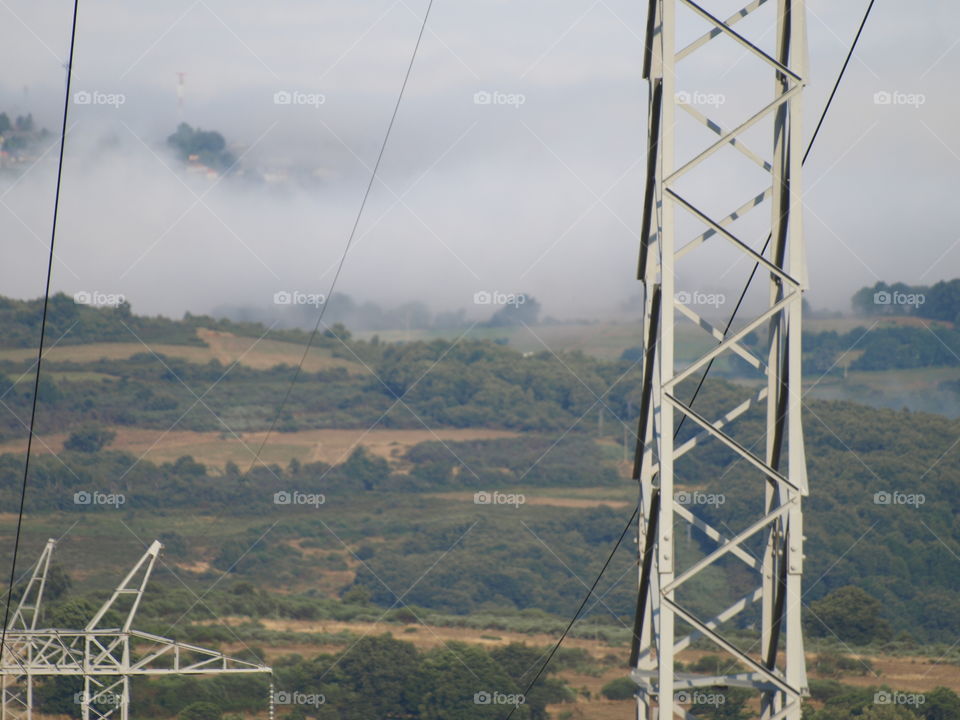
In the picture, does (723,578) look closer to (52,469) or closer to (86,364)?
(52,469)

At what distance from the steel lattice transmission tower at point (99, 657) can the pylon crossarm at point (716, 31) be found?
49.1 ft

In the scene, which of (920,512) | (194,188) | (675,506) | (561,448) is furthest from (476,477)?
(675,506)

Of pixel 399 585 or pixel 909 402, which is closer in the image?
pixel 399 585

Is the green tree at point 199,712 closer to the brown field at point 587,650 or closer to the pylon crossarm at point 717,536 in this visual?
the brown field at point 587,650

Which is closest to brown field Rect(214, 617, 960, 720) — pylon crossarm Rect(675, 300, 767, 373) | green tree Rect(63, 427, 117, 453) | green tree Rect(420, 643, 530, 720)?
green tree Rect(420, 643, 530, 720)

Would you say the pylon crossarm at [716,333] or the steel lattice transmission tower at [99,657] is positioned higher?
the pylon crossarm at [716,333]

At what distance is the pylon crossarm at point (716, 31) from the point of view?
834cm

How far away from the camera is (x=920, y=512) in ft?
253

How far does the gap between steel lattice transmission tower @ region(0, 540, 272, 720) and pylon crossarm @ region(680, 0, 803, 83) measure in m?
15.2

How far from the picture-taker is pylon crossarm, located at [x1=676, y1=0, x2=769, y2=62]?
27.3ft

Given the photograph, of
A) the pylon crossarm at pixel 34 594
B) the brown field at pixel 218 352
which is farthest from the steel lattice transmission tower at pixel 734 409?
the brown field at pixel 218 352

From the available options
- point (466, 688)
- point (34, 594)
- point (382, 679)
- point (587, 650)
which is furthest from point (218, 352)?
point (466, 688)

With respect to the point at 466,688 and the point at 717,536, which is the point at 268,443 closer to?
the point at 466,688

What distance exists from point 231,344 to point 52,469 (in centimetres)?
2517
